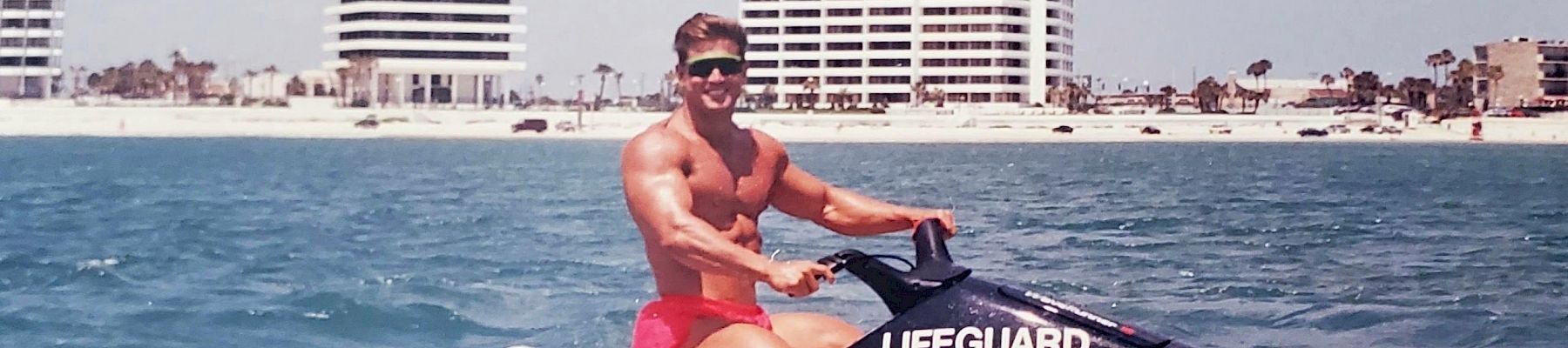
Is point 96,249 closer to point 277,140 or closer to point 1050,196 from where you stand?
point 1050,196

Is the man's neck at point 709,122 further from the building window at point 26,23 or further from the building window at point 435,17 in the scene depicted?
the building window at point 435,17

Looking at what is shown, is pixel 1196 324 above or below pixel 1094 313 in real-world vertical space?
below

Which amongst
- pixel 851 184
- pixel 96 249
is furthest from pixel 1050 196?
pixel 96 249

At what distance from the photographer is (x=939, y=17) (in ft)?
368

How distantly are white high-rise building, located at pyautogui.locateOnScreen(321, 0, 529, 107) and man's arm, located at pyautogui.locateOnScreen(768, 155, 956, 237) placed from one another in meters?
116

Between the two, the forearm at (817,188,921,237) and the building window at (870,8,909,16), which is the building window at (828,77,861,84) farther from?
the forearm at (817,188,921,237)

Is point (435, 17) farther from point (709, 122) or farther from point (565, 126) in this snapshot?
point (709, 122)

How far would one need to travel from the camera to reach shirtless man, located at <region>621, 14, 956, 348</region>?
3.49 meters

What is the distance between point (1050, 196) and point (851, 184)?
7257 millimetres

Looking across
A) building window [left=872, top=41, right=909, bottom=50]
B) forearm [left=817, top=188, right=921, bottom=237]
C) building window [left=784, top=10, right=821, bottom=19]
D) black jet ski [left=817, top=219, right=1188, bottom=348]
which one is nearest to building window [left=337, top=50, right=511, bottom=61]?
building window [left=784, top=10, right=821, bottom=19]

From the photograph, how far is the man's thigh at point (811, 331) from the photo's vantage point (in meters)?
3.88

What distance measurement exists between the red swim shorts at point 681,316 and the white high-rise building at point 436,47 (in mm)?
116522

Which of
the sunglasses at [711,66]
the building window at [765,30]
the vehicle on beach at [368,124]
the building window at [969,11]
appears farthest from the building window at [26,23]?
the sunglasses at [711,66]

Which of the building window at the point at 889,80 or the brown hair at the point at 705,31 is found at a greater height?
the building window at the point at 889,80
